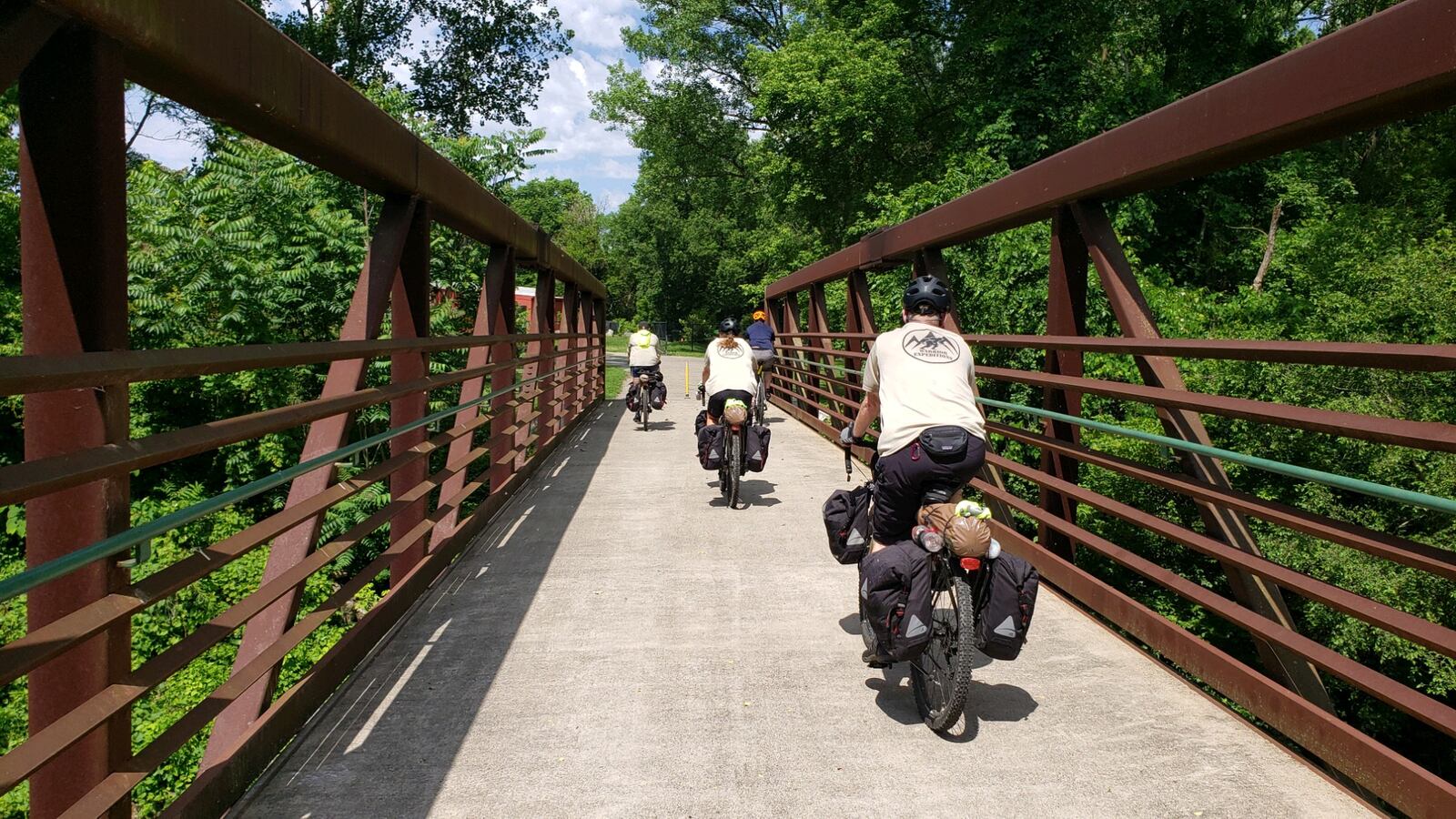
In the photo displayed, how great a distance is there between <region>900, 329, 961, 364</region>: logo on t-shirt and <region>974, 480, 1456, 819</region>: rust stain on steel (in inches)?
56.2

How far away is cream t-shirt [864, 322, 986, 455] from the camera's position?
4258 mm

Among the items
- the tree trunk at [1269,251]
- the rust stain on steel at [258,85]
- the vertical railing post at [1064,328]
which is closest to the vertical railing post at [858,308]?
the vertical railing post at [1064,328]

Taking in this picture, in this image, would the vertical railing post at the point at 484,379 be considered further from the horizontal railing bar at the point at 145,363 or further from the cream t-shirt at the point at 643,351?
the cream t-shirt at the point at 643,351

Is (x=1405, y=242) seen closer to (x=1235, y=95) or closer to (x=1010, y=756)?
(x=1235, y=95)

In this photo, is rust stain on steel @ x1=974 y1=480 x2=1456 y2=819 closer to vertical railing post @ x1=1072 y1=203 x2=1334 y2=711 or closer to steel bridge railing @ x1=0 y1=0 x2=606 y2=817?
vertical railing post @ x1=1072 y1=203 x2=1334 y2=711

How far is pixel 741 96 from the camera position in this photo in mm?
39125

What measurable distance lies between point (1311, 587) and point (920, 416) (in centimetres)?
148

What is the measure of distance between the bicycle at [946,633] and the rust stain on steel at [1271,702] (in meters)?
1.06

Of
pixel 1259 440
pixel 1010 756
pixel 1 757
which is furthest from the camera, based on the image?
pixel 1259 440

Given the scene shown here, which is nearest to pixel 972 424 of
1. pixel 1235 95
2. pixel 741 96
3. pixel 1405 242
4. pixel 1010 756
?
pixel 1010 756

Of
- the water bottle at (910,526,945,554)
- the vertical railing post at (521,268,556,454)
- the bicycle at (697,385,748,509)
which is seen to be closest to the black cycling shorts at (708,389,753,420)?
the bicycle at (697,385,748,509)

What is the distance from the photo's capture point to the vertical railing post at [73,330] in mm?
2693

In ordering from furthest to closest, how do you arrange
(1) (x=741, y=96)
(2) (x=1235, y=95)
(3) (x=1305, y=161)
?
(1) (x=741, y=96)
(3) (x=1305, y=161)
(2) (x=1235, y=95)

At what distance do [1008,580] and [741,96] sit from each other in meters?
37.2
